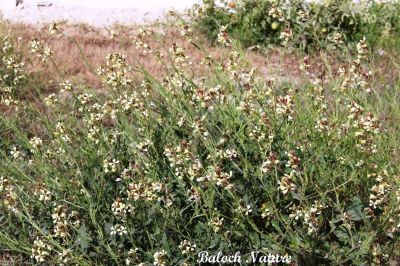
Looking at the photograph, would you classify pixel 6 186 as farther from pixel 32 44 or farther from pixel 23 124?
pixel 23 124

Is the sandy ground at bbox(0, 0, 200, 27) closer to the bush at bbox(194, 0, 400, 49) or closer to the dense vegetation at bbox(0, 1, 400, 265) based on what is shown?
the bush at bbox(194, 0, 400, 49)

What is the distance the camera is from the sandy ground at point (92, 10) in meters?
8.15

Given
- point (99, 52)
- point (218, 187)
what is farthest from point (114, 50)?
point (218, 187)

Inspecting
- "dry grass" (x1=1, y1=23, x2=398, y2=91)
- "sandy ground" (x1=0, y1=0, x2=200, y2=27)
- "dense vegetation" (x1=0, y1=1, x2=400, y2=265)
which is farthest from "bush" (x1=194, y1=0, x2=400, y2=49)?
"dense vegetation" (x1=0, y1=1, x2=400, y2=265)

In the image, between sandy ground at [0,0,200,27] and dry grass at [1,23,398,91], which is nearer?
dry grass at [1,23,398,91]

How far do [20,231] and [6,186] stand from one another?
341mm

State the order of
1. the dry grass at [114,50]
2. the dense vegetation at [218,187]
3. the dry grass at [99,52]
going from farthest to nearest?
the dry grass at [99,52] → the dry grass at [114,50] → the dense vegetation at [218,187]

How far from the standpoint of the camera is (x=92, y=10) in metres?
8.56

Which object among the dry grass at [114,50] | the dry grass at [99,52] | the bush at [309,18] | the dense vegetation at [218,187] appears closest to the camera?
the dense vegetation at [218,187]

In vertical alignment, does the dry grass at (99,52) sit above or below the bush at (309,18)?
below

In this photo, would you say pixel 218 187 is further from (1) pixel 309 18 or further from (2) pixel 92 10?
(2) pixel 92 10

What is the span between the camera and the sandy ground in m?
8.15

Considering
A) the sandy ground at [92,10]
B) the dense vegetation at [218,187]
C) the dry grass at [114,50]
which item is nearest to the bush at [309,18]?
the dry grass at [114,50]

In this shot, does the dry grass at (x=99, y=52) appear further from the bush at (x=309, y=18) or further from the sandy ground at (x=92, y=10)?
the sandy ground at (x=92, y=10)
